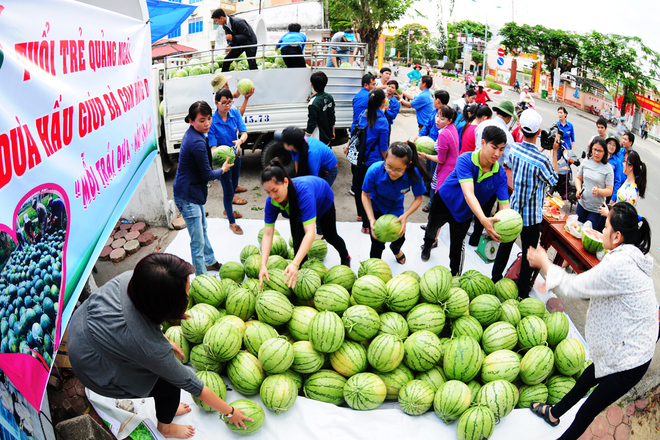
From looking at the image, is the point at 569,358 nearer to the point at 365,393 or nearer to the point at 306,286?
the point at 365,393

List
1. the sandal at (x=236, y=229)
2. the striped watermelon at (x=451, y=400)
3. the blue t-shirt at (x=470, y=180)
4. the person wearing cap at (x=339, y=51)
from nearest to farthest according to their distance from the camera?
the striped watermelon at (x=451, y=400), the blue t-shirt at (x=470, y=180), the sandal at (x=236, y=229), the person wearing cap at (x=339, y=51)

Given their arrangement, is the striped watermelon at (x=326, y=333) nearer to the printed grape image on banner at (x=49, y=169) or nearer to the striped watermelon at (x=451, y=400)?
the striped watermelon at (x=451, y=400)

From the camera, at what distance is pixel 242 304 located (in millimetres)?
3320

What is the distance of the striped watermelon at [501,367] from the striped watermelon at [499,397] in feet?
0.28

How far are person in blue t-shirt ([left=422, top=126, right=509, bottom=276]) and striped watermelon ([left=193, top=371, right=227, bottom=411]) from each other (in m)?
2.49

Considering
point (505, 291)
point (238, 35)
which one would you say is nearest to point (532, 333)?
point (505, 291)

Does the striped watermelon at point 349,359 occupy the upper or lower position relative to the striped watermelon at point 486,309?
lower

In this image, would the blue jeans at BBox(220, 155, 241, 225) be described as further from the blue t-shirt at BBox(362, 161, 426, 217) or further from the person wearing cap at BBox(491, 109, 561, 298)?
the person wearing cap at BBox(491, 109, 561, 298)

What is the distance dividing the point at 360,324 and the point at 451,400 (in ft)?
2.55

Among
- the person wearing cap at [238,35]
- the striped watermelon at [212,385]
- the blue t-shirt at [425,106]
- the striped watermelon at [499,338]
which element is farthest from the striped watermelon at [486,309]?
the person wearing cap at [238,35]

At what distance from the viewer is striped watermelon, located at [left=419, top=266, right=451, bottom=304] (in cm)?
333

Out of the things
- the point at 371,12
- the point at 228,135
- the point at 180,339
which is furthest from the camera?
the point at 371,12

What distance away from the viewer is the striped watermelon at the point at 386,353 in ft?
9.53

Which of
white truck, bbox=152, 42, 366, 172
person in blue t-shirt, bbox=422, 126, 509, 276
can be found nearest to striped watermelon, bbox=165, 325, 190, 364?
person in blue t-shirt, bbox=422, 126, 509, 276
